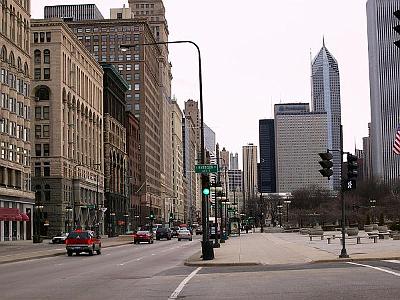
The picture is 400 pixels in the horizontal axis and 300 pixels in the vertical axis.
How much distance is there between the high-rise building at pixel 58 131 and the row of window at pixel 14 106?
13.3 meters

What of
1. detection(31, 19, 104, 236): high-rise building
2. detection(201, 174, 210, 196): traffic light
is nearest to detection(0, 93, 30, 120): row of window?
detection(31, 19, 104, 236): high-rise building

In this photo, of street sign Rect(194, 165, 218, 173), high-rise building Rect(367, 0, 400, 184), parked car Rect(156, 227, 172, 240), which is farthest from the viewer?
high-rise building Rect(367, 0, 400, 184)

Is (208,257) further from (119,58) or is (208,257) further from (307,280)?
(119,58)

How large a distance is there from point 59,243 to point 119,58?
338ft

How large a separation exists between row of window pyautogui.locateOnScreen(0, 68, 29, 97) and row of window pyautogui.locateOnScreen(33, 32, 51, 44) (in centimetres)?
1702

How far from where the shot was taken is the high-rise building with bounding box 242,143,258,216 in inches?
6171

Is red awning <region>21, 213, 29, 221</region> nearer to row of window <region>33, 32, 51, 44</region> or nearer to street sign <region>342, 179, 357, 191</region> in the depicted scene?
row of window <region>33, 32, 51, 44</region>

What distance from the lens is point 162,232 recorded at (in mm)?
89312

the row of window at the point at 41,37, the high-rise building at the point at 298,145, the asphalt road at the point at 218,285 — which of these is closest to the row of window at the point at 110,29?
the high-rise building at the point at 298,145

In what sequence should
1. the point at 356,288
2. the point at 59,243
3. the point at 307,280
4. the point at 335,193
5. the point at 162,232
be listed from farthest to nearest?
the point at 335,193 < the point at 162,232 < the point at 59,243 < the point at 307,280 < the point at 356,288

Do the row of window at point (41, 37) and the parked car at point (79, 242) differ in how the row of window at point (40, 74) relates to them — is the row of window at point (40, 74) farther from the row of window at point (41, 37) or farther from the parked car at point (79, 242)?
the parked car at point (79, 242)

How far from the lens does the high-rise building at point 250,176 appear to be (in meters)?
157

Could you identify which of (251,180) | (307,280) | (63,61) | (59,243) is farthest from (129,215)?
(307,280)

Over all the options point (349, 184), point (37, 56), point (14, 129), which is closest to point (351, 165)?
point (349, 184)
